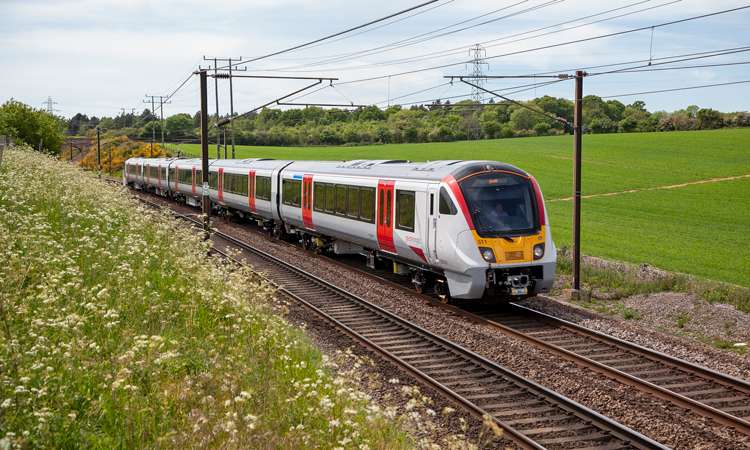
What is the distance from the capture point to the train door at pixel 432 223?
41.4 feet

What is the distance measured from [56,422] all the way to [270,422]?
1.63 m

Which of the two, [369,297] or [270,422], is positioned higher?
[270,422]

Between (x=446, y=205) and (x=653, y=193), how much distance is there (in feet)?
112

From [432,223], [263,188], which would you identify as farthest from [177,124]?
[432,223]

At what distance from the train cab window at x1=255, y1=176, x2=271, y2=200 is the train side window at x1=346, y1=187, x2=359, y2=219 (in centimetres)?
727

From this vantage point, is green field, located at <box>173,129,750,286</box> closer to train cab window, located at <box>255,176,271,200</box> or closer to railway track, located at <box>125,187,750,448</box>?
railway track, located at <box>125,187,750,448</box>

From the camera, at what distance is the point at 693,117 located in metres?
83.2

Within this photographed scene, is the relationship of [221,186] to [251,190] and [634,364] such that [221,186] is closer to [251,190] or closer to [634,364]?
[251,190]

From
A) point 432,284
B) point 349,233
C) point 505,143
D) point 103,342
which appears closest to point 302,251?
point 349,233

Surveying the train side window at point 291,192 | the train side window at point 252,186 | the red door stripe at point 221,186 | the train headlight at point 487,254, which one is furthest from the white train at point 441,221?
the red door stripe at point 221,186

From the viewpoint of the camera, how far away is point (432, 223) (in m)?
12.7

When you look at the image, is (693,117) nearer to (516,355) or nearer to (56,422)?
(516,355)

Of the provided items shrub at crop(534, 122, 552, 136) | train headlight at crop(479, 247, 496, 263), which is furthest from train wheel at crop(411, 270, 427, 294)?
shrub at crop(534, 122, 552, 136)

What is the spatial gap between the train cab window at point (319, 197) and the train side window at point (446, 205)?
6.94m
